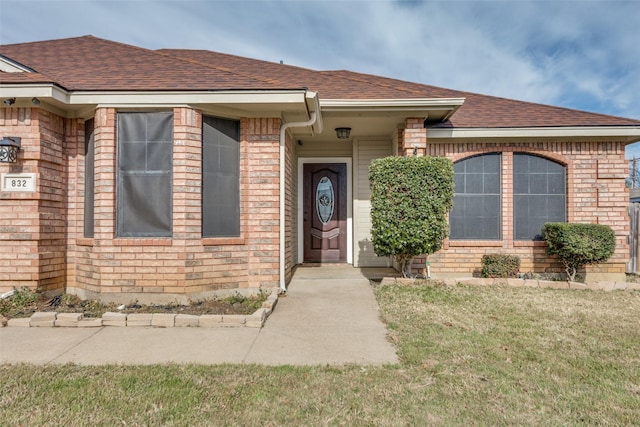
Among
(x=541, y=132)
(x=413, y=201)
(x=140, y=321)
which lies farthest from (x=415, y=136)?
(x=140, y=321)

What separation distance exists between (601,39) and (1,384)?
1588 cm

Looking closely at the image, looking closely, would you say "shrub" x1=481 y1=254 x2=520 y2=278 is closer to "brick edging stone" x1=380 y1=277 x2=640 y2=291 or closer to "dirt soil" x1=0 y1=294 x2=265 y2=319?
"brick edging stone" x1=380 y1=277 x2=640 y2=291

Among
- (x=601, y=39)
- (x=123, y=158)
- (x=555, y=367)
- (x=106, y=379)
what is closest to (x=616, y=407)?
(x=555, y=367)

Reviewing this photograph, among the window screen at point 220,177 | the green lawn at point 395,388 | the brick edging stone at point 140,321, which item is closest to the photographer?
the green lawn at point 395,388

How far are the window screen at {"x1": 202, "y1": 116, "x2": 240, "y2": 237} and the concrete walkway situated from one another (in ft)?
4.93

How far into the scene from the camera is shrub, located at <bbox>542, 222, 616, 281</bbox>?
5.98 meters

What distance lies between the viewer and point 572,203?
21.7ft

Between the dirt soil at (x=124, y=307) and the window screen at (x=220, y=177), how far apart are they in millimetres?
996

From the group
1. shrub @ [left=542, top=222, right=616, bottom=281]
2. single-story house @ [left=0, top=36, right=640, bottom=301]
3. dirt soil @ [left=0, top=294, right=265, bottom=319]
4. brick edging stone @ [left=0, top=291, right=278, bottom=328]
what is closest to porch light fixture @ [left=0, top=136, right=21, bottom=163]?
single-story house @ [left=0, top=36, right=640, bottom=301]

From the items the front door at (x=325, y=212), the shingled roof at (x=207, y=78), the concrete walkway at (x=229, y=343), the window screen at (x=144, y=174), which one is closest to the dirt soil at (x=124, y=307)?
the concrete walkway at (x=229, y=343)

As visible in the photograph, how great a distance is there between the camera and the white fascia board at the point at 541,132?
20.6 ft

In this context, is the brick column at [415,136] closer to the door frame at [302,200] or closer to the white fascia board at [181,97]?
the door frame at [302,200]

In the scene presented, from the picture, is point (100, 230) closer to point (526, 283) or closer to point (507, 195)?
point (526, 283)

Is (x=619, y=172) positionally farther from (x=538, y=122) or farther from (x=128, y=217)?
(x=128, y=217)
